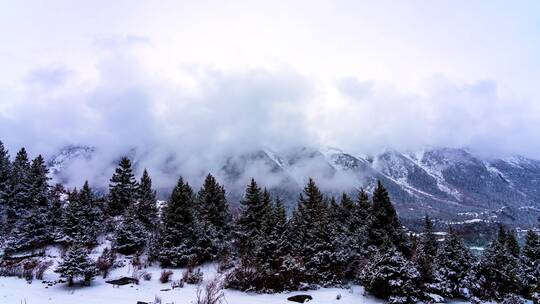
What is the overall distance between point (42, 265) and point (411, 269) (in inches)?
1125

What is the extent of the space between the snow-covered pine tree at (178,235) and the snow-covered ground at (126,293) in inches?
114

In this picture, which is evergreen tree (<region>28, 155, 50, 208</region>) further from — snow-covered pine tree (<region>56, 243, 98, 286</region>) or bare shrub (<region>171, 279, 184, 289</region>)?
bare shrub (<region>171, 279, 184, 289</region>)

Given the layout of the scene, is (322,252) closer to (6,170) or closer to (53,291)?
(53,291)

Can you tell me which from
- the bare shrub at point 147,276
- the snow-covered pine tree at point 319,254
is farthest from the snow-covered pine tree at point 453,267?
the bare shrub at point 147,276

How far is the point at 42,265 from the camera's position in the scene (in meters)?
30.6

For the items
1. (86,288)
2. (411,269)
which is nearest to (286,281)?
(411,269)

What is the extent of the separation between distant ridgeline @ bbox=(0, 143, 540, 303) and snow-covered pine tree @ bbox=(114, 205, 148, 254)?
0.32 ft

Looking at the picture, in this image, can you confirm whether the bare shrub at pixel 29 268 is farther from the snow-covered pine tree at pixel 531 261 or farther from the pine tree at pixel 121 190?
the snow-covered pine tree at pixel 531 261

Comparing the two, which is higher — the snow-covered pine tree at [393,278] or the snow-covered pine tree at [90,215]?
the snow-covered pine tree at [90,215]

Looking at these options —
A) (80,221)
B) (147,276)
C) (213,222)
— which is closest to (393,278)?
(147,276)

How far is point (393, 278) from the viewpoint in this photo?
29.8 m

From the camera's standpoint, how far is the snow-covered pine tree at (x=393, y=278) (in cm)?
2902

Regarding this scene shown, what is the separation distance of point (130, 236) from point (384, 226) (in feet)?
80.9

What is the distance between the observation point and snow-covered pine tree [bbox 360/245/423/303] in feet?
95.2
